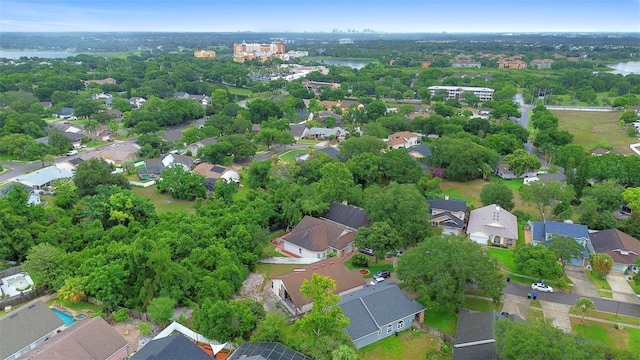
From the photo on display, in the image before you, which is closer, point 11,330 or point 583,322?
point 11,330

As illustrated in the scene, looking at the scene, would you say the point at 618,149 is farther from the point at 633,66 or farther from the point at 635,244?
the point at 633,66

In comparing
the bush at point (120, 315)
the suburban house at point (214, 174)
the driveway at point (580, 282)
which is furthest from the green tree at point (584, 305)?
the suburban house at point (214, 174)

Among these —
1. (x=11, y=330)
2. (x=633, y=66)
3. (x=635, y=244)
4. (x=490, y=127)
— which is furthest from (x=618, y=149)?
(x=633, y=66)

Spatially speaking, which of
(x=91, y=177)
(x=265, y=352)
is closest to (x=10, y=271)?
(x=91, y=177)

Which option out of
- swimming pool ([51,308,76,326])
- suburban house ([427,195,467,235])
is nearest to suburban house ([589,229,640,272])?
suburban house ([427,195,467,235])

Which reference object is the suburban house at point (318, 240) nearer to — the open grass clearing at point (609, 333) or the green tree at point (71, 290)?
the green tree at point (71, 290)

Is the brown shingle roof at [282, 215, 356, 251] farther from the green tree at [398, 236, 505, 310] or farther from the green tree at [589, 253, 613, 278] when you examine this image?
the green tree at [589, 253, 613, 278]
